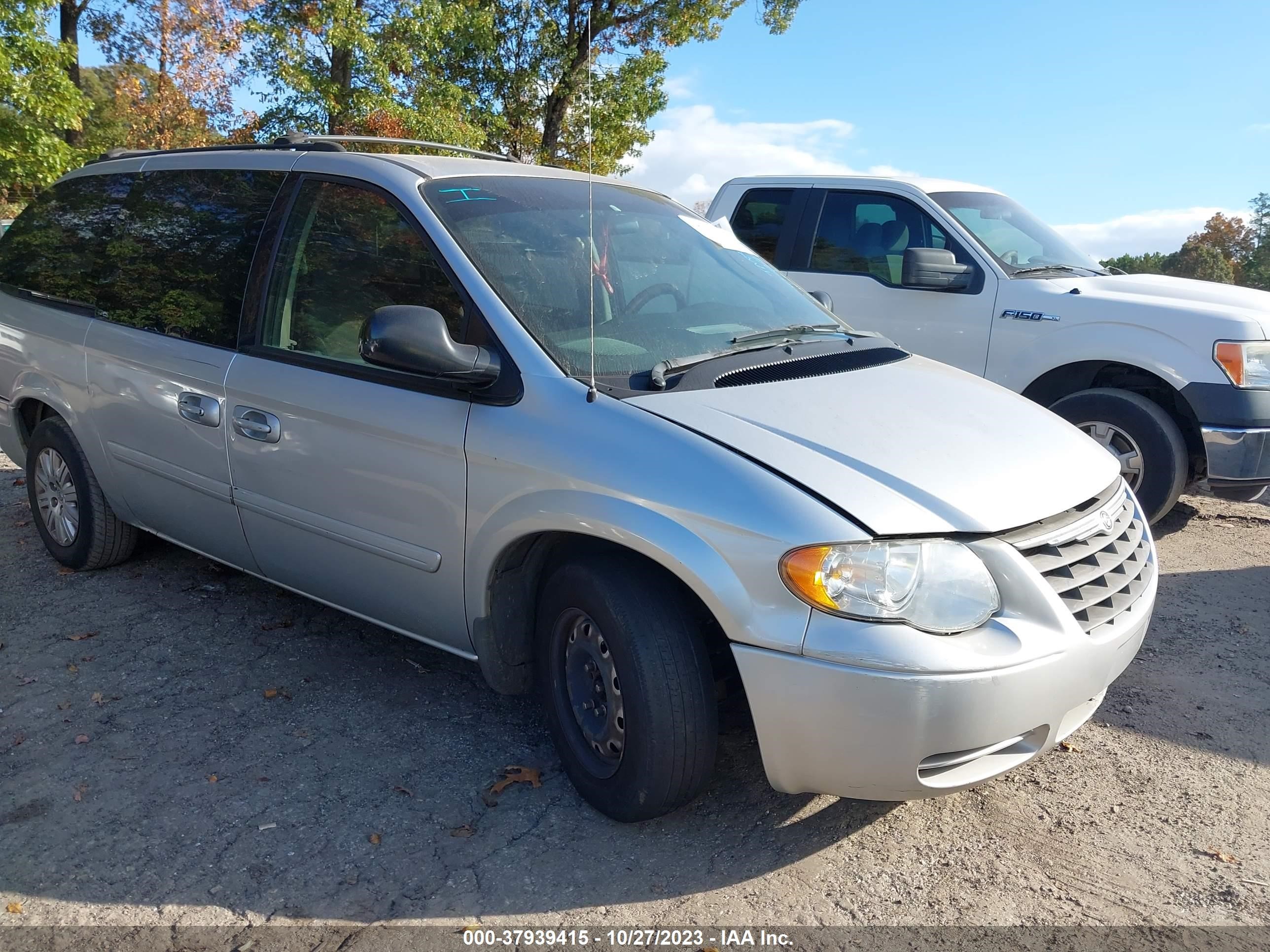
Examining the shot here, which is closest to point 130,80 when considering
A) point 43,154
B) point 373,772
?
point 43,154

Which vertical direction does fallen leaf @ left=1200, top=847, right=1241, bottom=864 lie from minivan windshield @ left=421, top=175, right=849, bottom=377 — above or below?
below

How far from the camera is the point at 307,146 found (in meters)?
4.17

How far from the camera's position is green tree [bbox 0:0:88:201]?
43.8ft

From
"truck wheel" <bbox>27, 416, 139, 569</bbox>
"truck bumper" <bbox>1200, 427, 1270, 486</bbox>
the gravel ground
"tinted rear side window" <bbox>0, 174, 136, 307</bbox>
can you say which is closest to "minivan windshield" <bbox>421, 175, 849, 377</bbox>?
the gravel ground

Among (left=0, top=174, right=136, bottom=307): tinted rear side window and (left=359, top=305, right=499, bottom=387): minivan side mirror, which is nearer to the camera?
(left=359, top=305, right=499, bottom=387): minivan side mirror

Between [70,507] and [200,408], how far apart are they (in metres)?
1.56

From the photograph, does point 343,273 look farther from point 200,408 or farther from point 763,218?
point 763,218

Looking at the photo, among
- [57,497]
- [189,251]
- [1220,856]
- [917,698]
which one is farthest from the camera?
[57,497]

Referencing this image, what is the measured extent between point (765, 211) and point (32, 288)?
467 cm

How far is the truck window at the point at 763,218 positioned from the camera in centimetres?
724

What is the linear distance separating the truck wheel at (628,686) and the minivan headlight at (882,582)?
438mm

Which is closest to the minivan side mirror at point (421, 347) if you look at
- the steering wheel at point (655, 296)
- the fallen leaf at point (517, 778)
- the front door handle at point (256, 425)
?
the steering wheel at point (655, 296)

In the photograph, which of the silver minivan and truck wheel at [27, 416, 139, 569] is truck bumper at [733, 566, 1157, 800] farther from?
truck wheel at [27, 416, 139, 569]

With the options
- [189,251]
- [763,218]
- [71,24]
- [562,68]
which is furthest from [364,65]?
[189,251]
